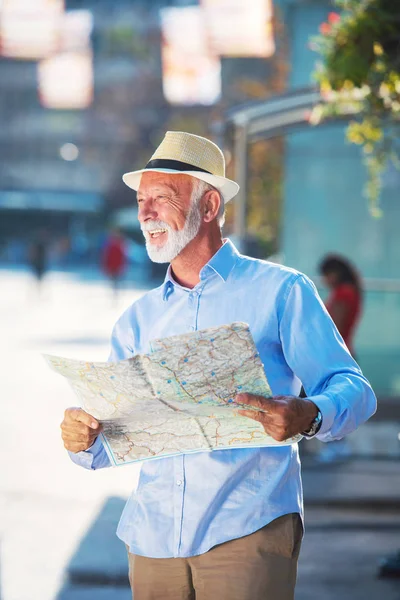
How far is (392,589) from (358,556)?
25.3 inches

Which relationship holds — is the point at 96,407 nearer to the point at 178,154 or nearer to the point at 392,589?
the point at 178,154

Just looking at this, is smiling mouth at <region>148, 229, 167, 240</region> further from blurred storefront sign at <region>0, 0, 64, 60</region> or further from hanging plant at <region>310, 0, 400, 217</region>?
blurred storefront sign at <region>0, 0, 64, 60</region>

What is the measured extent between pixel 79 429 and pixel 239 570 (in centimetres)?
55

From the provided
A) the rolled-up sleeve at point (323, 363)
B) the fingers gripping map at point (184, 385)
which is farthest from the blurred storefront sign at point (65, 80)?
the fingers gripping map at point (184, 385)

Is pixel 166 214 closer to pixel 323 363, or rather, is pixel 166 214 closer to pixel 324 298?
pixel 323 363

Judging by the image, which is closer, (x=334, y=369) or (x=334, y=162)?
(x=334, y=369)

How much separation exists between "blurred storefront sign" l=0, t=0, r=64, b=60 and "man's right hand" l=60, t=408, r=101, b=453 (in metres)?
44.4

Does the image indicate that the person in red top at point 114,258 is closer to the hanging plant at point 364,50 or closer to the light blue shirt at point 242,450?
the hanging plant at point 364,50

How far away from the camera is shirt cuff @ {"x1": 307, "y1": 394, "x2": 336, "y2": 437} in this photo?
2750 millimetres

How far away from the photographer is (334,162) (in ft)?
40.8

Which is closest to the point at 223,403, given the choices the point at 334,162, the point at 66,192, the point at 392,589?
the point at 392,589

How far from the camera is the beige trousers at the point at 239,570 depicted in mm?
2975

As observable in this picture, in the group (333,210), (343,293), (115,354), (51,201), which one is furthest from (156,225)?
(51,201)

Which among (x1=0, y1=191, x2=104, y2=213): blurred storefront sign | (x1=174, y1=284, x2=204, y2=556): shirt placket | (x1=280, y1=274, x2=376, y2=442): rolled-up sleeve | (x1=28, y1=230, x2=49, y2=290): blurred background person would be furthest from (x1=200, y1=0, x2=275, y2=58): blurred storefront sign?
(x1=0, y1=191, x2=104, y2=213): blurred storefront sign
